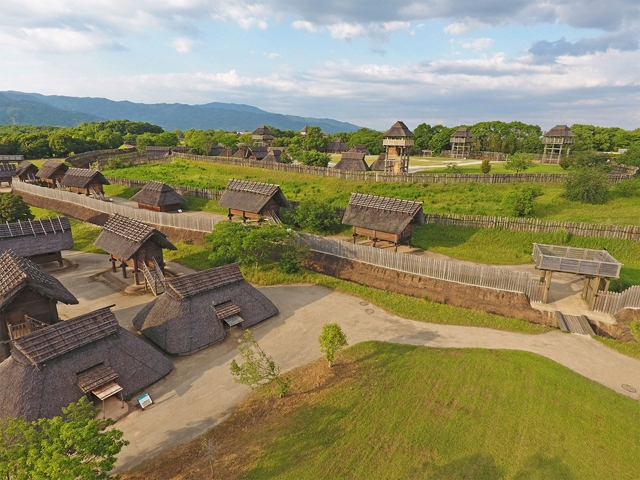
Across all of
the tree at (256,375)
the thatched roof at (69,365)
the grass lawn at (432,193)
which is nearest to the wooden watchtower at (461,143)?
the grass lawn at (432,193)

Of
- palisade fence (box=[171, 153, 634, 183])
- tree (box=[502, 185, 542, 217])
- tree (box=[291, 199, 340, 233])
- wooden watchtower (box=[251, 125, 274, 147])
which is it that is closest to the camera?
tree (box=[502, 185, 542, 217])

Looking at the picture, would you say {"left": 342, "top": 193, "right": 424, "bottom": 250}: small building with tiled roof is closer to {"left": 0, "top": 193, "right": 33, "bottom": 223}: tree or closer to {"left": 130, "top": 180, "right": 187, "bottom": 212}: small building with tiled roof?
{"left": 130, "top": 180, "right": 187, "bottom": 212}: small building with tiled roof

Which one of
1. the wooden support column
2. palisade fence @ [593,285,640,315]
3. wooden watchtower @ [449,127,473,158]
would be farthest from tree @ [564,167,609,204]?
wooden watchtower @ [449,127,473,158]

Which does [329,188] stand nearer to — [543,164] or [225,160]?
[225,160]

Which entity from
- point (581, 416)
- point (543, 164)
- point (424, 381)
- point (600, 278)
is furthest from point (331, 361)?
point (543, 164)

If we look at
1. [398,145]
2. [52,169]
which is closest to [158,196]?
[52,169]
